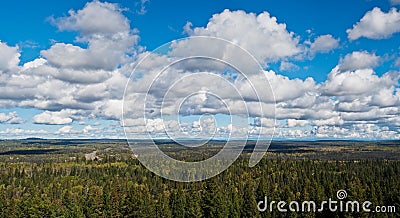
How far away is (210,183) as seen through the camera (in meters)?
76.1

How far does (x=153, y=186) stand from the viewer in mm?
149875

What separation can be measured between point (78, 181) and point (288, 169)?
10717 cm

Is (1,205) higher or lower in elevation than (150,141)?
lower

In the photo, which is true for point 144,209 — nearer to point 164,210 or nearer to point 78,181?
point 164,210

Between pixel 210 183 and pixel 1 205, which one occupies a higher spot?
pixel 210 183

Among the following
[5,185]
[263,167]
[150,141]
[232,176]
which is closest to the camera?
[150,141]

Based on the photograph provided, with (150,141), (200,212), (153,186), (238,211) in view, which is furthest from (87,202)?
(150,141)

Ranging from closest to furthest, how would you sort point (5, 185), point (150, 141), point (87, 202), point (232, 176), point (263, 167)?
point (150, 141) < point (87, 202) < point (232, 176) < point (5, 185) < point (263, 167)

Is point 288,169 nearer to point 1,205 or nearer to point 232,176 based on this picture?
point 232,176

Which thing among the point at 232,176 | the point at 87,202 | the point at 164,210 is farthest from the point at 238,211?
the point at 232,176

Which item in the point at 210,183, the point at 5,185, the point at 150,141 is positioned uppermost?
the point at 150,141

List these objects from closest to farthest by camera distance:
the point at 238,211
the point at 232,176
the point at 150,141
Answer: the point at 150,141 < the point at 238,211 < the point at 232,176

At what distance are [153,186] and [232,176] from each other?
→ 39728 mm

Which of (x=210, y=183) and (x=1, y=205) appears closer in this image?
(x=210, y=183)
